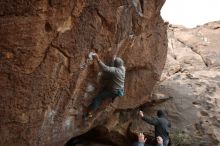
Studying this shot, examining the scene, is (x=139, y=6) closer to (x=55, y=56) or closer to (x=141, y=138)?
(x=55, y=56)

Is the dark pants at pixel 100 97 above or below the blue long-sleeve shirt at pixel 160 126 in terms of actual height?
above

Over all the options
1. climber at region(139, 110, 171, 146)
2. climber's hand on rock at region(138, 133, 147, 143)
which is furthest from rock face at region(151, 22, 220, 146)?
climber's hand on rock at region(138, 133, 147, 143)

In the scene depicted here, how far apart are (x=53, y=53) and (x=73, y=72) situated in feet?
2.60

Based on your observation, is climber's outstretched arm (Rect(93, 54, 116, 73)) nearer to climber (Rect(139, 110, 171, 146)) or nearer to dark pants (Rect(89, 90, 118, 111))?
dark pants (Rect(89, 90, 118, 111))

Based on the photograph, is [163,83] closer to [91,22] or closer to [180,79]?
[180,79]

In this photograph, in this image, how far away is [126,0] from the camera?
34.3ft

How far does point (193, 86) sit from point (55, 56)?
733cm

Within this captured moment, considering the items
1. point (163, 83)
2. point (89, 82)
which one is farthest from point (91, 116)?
point (163, 83)

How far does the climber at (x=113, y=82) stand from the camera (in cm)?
1055

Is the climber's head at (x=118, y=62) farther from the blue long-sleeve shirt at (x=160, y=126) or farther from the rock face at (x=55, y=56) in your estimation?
the blue long-sleeve shirt at (x=160, y=126)

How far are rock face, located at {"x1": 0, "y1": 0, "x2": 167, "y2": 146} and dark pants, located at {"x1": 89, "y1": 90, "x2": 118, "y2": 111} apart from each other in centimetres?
12

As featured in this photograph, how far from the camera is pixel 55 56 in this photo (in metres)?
9.45

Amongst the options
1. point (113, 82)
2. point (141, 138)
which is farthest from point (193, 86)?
point (113, 82)

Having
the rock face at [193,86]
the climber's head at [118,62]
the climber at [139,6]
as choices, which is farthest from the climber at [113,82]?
the rock face at [193,86]
